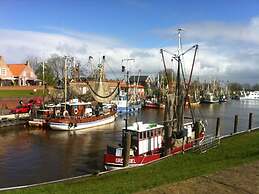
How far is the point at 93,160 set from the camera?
37625 mm

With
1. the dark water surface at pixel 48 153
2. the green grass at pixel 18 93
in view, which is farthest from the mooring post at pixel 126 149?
the green grass at pixel 18 93

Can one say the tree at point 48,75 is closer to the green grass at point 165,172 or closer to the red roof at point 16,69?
the red roof at point 16,69

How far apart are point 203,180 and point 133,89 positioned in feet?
383

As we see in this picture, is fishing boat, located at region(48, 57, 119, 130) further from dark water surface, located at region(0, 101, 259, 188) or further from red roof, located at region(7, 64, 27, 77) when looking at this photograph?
red roof, located at region(7, 64, 27, 77)

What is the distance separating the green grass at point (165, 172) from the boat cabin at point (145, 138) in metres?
3.46

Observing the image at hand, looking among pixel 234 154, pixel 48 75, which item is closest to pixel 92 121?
pixel 234 154

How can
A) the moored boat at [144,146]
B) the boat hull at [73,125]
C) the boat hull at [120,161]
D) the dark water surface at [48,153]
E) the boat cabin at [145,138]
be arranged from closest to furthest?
the boat hull at [120,161] → the moored boat at [144,146] → the boat cabin at [145,138] → the dark water surface at [48,153] → the boat hull at [73,125]

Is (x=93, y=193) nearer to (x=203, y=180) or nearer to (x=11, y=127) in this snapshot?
(x=203, y=180)

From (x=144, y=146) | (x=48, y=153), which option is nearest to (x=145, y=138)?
(x=144, y=146)

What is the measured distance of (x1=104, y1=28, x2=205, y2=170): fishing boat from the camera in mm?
30391

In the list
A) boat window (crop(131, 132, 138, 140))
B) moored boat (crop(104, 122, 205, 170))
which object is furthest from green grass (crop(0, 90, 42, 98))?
boat window (crop(131, 132, 138, 140))

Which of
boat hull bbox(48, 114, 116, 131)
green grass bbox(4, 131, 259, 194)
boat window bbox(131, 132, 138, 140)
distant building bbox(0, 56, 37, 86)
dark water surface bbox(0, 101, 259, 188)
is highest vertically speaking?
distant building bbox(0, 56, 37, 86)

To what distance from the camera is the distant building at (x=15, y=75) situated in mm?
106769

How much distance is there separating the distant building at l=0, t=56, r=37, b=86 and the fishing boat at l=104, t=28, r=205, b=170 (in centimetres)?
7712
